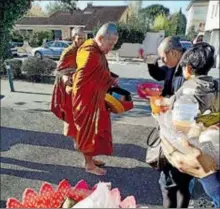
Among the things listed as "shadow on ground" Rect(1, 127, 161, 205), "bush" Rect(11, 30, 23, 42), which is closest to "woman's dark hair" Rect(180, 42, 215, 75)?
"bush" Rect(11, 30, 23, 42)

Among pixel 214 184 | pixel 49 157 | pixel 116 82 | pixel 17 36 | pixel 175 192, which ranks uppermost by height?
pixel 17 36

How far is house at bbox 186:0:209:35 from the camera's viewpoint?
1.76 ft

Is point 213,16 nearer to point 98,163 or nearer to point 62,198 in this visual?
point 62,198

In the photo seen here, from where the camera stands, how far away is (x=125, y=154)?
4.93ft

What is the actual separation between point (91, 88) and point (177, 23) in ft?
0.95

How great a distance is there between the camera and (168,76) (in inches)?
26.2

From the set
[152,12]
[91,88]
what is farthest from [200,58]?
[91,88]

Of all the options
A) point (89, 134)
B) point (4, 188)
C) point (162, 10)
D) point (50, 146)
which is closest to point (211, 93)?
point (162, 10)

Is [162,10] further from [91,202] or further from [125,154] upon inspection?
[125,154]

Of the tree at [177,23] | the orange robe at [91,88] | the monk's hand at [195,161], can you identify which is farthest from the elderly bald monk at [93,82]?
the monk's hand at [195,161]

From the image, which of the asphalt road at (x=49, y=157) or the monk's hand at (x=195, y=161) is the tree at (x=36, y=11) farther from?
the asphalt road at (x=49, y=157)

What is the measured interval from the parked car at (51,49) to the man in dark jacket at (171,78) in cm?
17

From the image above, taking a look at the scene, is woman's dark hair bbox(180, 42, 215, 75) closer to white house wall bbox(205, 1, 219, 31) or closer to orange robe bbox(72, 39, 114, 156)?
white house wall bbox(205, 1, 219, 31)

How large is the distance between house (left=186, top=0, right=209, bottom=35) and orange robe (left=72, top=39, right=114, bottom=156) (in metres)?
0.18
